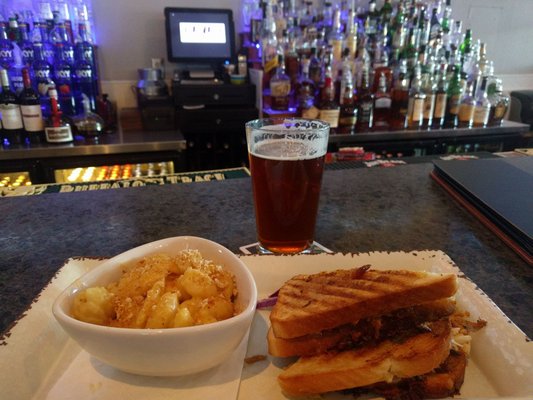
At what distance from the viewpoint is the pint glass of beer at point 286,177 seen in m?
0.67

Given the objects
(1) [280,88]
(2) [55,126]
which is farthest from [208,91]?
(2) [55,126]

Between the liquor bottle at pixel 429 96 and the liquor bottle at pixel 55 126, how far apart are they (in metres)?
2.27

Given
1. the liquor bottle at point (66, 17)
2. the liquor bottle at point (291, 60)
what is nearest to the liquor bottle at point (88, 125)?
the liquor bottle at point (66, 17)

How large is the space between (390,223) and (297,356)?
0.46 metres

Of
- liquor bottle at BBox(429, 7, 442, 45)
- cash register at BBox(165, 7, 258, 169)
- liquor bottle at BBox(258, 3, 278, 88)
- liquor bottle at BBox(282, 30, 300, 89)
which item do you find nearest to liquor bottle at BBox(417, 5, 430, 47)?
liquor bottle at BBox(429, 7, 442, 45)

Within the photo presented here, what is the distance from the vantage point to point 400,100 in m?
2.66

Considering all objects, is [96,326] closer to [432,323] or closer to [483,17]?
[432,323]

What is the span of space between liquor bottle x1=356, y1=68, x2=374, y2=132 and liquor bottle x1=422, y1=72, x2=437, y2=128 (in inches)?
15.1

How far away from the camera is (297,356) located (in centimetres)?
50

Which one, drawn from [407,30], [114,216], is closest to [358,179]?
[114,216]

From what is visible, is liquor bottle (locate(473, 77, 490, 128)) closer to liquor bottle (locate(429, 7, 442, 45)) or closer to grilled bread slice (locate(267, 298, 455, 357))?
liquor bottle (locate(429, 7, 442, 45))

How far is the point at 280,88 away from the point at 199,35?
0.73m

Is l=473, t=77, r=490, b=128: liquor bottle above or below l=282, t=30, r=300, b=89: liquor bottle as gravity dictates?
below

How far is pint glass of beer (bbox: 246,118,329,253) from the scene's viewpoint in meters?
0.67
